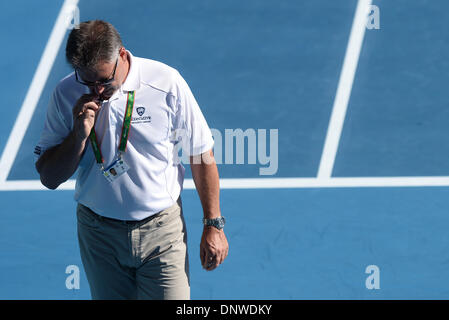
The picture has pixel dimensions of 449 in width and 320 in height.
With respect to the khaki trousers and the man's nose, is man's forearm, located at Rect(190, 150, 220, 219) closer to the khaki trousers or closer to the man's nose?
the khaki trousers

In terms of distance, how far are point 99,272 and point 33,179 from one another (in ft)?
8.97

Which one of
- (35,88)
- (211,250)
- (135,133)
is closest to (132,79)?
(135,133)

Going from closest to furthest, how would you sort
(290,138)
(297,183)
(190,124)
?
(190,124) → (297,183) → (290,138)

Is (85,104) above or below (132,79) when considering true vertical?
below

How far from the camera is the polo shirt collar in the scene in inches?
115

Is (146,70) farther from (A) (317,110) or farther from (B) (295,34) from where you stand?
(B) (295,34)

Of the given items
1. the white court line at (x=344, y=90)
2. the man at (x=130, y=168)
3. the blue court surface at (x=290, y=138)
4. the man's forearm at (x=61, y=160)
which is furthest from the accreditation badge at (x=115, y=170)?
the white court line at (x=344, y=90)

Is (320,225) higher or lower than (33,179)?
lower

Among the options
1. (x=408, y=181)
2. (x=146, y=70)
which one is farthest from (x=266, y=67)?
(x=146, y=70)

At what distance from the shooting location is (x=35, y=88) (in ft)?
19.6

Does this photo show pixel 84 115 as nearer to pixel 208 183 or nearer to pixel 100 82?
pixel 100 82

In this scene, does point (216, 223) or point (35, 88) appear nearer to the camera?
point (216, 223)

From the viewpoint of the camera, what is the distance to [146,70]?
2.98 meters

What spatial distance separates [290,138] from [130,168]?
299 cm
